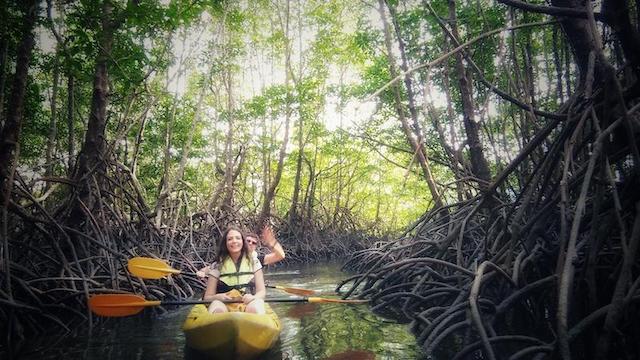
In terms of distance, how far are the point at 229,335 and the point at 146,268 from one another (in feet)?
6.65

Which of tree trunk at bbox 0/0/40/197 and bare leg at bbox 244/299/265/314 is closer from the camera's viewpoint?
bare leg at bbox 244/299/265/314

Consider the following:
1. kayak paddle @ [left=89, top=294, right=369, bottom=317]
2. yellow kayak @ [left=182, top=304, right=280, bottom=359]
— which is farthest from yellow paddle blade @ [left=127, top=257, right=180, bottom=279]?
yellow kayak @ [left=182, top=304, right=280, bottom=359]

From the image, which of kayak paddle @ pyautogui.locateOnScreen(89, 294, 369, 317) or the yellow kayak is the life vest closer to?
kayak paddle @ pyautogui.locateOnScreen(89, 294, 369, 317)

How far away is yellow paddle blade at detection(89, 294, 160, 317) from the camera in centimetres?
360

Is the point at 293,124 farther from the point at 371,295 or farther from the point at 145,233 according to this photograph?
the point at 371,295

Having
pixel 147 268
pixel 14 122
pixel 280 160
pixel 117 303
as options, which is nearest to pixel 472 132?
pixel 147 268

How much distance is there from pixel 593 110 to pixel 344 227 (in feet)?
40.6

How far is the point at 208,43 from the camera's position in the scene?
1079cm

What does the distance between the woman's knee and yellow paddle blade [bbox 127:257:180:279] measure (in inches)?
42.6

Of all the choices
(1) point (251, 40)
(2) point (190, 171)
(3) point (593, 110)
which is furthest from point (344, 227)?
(3) point (593, 110)

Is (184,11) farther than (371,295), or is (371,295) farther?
(371,295)

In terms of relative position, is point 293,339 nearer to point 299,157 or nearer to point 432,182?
point 432,182

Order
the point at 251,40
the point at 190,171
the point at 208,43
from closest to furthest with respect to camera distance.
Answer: the point at 208,43, the point at 190,171, the point at 251,40

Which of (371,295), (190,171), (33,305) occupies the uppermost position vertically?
(190,171)
